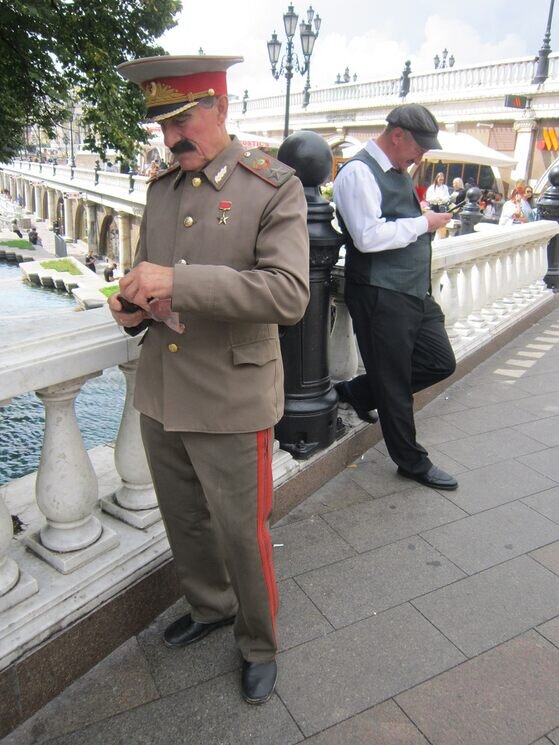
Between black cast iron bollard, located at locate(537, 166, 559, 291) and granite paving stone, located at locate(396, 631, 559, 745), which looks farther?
black cast iron bollard, located at locate(537, 166, 559, 291)

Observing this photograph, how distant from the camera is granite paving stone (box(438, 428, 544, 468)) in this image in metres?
3.60

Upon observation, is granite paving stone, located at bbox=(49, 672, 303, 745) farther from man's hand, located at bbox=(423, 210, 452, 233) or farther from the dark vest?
man's hand, located at bbox=(423, 210, 452, 233)

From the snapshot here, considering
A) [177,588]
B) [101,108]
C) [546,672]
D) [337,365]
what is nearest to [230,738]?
[177,588]

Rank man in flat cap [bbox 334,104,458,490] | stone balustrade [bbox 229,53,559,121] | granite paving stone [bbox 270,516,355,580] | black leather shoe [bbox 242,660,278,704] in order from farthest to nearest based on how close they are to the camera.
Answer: stone balustrade [bbox 229,53,559,121]
man in flat cap [bbox 334,104,458,490]
granite paving stone [bbox 270,516,355,580]
black leather shoe [bbox 242,660,278,704]

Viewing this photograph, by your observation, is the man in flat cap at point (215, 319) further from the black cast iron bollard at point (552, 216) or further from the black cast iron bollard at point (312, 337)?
the black cast iron bollard at point (552, 216)

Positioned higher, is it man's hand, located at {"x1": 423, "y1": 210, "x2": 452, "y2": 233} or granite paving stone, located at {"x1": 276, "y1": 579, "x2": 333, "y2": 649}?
man's hand, located at {"x1": 423, "y1": 210, "x2": 452, "y2": 233}

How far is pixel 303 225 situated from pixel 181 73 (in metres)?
0.50

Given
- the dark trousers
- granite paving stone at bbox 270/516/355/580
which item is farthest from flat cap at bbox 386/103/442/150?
granite paving stone at bbox 270/516/355/580

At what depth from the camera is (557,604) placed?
236 centimetres

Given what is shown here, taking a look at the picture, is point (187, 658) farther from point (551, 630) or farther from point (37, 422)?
point (37, 422)

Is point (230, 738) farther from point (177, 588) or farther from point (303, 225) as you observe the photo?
point (303, 225)

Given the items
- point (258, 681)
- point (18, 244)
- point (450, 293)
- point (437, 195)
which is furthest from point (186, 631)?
point (18, 244)

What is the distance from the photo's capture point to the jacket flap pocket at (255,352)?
173 centimetres

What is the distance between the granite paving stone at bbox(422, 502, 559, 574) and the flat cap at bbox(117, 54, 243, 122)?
206 centimetres
